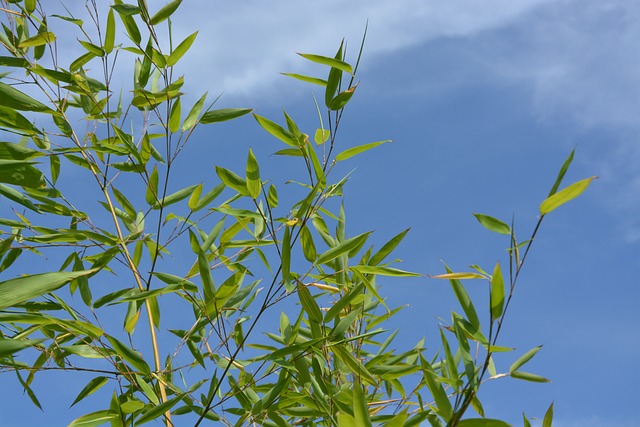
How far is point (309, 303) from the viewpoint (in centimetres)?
177

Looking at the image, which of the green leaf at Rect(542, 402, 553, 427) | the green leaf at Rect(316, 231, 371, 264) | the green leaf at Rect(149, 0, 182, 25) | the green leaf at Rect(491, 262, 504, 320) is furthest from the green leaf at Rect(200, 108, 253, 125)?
the green leaf at Rect(542, 402, 553, 427)

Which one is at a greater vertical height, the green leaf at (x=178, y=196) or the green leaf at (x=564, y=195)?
the green leaf at (x=178, y=196)

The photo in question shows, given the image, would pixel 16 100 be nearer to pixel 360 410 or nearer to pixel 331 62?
pixel 331 62

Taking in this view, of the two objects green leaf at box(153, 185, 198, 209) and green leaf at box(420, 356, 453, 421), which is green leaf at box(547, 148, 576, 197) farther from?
green leaf at box(153, 185, 198, 209)

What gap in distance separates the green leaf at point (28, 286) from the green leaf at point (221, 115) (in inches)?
35.3

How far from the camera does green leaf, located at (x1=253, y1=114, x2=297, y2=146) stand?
1.99 m

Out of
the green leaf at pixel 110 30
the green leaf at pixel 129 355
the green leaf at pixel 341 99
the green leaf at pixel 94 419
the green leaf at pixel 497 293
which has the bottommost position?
the green leaf at pixel 94 419

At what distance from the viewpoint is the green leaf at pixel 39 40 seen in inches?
89.0

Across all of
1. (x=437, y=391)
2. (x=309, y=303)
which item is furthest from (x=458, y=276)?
(x=309, y=303)

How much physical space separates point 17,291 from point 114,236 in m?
1.07

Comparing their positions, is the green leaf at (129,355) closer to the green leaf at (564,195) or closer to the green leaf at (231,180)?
the green leaf at (231,180)

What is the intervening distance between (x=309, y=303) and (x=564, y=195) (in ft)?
2.23

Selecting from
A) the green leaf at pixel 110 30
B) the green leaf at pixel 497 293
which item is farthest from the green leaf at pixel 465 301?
the green leaf at pixel 110 30

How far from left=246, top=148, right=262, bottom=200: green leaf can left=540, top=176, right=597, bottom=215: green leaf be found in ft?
2.72
